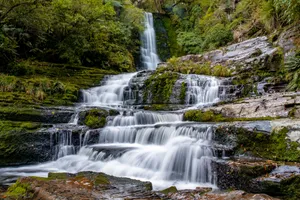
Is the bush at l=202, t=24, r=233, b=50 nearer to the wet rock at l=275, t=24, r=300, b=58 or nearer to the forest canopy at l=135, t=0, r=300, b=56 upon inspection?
the forest canopy at l=135, t=0, r=300, b=56

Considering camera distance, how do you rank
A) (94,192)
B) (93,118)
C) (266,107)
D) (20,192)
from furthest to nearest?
(93,118) < (266,107) < (20,192) < (94,192)

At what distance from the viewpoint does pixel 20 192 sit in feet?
13.0

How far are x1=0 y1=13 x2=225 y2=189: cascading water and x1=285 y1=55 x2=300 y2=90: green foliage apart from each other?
13.7ft

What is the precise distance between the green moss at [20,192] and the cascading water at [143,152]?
2.12 m

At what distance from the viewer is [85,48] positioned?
1539 centimetres

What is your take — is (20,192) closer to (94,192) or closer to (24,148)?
(94,192)

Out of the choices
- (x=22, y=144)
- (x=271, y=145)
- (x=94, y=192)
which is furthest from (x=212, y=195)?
(x=22, y=144)

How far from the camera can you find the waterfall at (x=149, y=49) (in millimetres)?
21484

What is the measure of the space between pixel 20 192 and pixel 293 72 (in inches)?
388

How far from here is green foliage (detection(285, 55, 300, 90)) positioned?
29.9 feet

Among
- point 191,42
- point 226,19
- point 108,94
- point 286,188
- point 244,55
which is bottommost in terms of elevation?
point 286,188

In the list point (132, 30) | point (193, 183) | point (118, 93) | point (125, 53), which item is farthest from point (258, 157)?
point (132, 30)

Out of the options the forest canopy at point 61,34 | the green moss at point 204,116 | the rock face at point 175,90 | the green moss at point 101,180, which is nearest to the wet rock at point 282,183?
the green moss at point 101,180

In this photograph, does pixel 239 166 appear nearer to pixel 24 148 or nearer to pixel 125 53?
pixel 24 148
